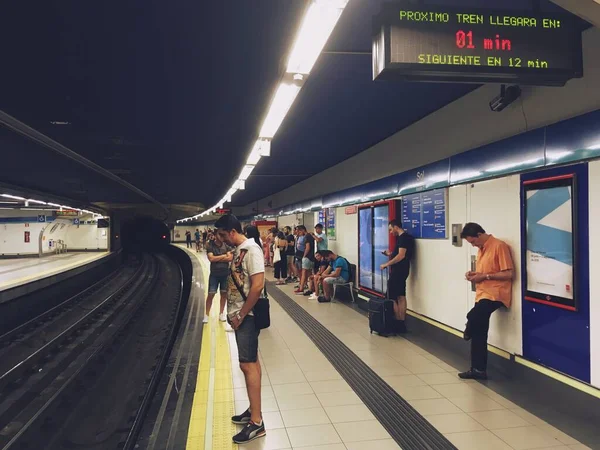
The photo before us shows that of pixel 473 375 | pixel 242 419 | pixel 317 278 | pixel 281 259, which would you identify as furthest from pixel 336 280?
pixel 242 419

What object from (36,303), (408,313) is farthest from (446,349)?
(36,303)

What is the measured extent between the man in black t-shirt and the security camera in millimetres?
2270

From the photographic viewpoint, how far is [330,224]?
10062mm

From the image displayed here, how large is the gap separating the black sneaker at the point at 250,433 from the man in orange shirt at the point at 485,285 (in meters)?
2.16

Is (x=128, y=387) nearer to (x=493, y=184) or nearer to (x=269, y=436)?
(x=269, y=436)

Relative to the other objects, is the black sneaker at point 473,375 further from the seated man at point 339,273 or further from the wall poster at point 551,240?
the seated man at point 339,273

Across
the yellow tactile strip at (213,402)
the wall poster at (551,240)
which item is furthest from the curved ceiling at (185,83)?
the yellow tactile strip at (213,402)

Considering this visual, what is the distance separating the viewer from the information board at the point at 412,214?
581 cm

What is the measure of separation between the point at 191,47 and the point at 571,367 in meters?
4.01

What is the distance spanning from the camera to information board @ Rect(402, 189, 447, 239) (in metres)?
5.21

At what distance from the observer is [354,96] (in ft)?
16.3

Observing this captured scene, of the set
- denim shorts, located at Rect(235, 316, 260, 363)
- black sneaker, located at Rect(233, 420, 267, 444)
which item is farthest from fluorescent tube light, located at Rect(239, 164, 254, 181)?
black sneaker, located at Rect(233, 420, 267, 444)

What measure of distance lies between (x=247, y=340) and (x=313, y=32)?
2154mm

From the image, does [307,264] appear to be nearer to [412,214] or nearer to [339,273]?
[339,273]
